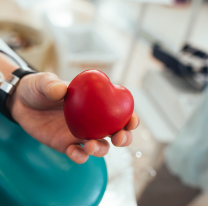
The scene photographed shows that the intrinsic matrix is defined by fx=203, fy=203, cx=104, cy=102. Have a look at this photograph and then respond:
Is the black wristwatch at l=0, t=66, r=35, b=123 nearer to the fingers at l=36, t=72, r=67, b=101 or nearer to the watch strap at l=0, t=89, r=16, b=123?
the watch strap at l=0, t=89, r=16, b=123

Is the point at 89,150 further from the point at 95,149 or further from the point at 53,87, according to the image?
the point at 53,87

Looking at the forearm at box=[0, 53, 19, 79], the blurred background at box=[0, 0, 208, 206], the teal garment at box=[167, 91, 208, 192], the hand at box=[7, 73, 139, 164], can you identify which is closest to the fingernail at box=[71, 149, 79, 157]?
the hand at box=[7, 73, 139, 164]

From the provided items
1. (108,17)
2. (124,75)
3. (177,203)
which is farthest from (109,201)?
(108,17)

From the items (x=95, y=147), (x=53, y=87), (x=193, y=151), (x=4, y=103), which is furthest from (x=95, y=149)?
(x=193, y=151)

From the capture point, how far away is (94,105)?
0.31 meters

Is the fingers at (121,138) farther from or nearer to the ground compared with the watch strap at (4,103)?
farther from the ground

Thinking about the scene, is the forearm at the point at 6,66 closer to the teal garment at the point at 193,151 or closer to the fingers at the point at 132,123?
the fingers at the point at 132,123

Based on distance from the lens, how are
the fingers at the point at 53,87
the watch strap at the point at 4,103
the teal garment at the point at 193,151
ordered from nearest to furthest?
the fingers at the point at 53,87 < the watch strap at the point at 4,103 < the teal garment at the point at 193,151

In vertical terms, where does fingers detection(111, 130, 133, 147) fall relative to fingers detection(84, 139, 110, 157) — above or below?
above

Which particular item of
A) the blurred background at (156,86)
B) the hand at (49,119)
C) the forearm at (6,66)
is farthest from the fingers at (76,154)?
the forearm at (6,66)

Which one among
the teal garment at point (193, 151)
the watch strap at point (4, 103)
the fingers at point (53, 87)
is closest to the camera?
the fingers at point (53, 87)

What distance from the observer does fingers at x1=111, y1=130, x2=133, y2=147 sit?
34cm

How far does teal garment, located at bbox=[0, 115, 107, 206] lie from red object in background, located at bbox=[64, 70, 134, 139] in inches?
5.0

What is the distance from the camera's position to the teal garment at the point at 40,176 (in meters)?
0.37
